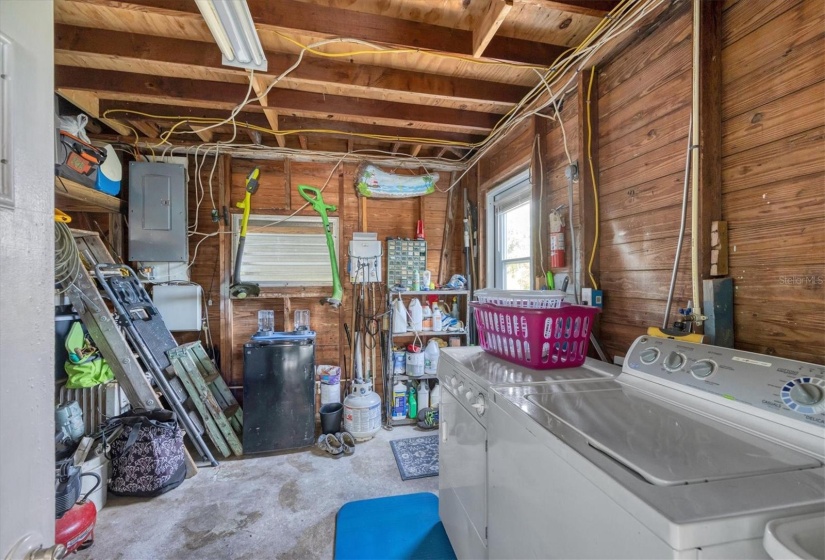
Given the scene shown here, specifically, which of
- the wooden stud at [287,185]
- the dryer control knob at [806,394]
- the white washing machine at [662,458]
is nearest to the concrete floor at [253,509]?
the white washing machine at [662,458]

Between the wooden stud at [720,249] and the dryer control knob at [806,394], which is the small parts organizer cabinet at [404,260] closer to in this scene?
the wooden stud at [720,249]

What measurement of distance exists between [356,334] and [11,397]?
2.81m

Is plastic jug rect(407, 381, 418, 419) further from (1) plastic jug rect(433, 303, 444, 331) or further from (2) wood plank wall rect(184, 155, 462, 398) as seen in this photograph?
(1) plastic jug rect(433, 303, 444, 331)

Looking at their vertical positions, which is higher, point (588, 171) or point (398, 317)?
point (588, 171)

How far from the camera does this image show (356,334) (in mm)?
3270

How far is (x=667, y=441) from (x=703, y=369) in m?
0.36

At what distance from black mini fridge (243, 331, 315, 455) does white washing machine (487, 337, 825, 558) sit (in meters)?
1.92

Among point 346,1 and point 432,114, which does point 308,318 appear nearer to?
point 432,114

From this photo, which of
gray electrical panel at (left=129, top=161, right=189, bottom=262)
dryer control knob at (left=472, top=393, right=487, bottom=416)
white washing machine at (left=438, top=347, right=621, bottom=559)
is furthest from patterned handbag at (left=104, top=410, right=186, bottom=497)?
dryer control knob at (left=472, top=393, right=487, bottom=416)

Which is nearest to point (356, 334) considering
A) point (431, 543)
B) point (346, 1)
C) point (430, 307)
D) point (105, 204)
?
point (430, 307)

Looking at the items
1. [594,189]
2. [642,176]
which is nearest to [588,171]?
[594,189]

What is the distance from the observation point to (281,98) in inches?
90.6

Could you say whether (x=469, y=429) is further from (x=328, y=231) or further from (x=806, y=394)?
(x=328, y=231)

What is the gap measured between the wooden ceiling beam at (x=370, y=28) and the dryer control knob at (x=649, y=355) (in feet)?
5.41
